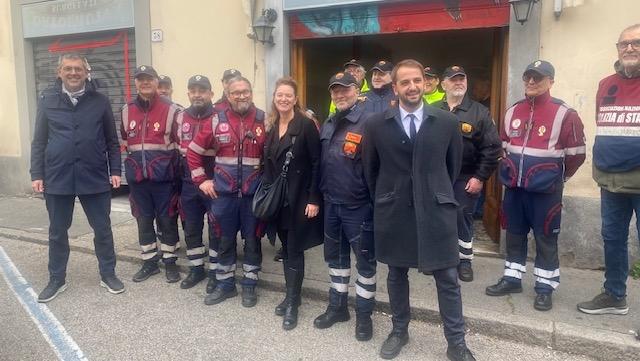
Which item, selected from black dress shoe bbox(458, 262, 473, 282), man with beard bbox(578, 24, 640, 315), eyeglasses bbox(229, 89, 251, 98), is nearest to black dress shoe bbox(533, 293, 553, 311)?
man with beard bbox(578, 24, 640, 315)

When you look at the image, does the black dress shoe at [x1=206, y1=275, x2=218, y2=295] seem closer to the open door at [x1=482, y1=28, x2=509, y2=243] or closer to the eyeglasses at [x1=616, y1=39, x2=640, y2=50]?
the open door at [x1=482, y1=28, x2=509, y2=243]

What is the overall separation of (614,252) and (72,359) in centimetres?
400

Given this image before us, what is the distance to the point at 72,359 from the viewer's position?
3484 mm

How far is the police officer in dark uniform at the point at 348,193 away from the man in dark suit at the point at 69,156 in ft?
7.21

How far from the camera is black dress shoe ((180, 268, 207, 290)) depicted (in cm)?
479

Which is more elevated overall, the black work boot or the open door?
the open door

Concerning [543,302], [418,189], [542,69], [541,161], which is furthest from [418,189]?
[543,302]

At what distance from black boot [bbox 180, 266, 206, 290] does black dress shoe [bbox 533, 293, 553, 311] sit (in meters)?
3.02

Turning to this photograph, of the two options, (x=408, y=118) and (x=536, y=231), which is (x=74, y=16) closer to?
(x=408, y=118)

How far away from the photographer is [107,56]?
26.8ft

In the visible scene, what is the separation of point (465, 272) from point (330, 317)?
147cm

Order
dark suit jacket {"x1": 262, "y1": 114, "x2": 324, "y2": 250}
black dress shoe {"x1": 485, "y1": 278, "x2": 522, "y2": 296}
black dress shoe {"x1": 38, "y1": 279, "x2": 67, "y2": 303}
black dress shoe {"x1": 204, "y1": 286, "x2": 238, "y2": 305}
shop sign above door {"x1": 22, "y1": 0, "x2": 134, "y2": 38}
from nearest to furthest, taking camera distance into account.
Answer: dark suit jacket {"x1": 262, "y1": 114, "x2": 324, "y2": 250} < black dress shoe {"x1": 485, "y1": 278, "x2": 522, "y2": 296} < black dress shoe {"x1": 204, "y1": 286, "x2": 238, "y2": 305} < black dress shoe {"x1": 38, "y1": 279, "x2": 67, "y2": 303} < shop sign above door {"x1": 22, "y1": 0, "x2": 134, "y2": 38}

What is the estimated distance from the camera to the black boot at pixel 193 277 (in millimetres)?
4789

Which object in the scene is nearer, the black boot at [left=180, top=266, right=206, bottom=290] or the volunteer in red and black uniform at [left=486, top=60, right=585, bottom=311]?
the volunteer in red and black uniform at [left=486, top=60, right=585, bottom=311]
